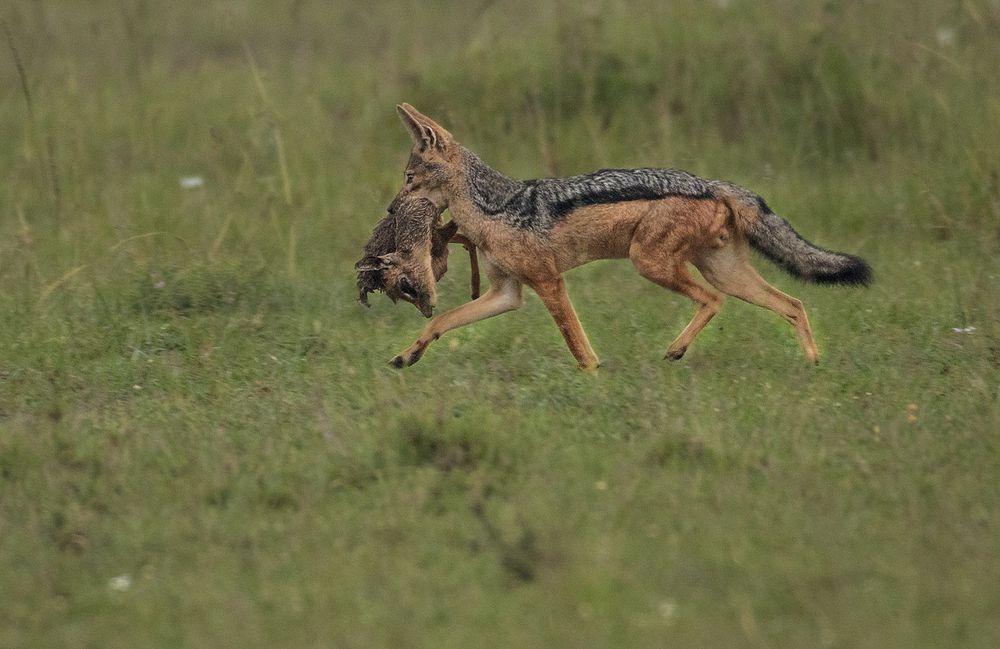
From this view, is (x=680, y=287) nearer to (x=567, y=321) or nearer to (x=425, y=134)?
(x=567, y=321)

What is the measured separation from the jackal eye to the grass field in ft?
1.37

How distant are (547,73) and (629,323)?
144 inches

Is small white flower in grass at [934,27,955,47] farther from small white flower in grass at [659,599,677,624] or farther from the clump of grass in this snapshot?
small white flower in grass at [659,599,677,624]

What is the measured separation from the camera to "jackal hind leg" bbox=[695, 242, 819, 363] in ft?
23.1

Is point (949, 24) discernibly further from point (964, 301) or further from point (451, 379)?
point (451, 379)

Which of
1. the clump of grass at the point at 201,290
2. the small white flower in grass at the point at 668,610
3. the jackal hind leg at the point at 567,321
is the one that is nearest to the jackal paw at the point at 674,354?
the jackal hind leg at the point at 567,321

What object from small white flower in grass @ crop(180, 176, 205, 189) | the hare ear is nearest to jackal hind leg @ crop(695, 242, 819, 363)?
the hare ear

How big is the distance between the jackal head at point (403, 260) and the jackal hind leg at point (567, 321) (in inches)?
21.3

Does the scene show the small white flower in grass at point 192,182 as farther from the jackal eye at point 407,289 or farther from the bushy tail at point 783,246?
the bushy tail at point 783,246

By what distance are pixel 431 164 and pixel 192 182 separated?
10.5ft

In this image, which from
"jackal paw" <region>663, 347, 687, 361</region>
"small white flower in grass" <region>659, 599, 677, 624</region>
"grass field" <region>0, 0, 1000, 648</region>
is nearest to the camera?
"small white flower in grass" <region>659, 599, 677, 624</region>

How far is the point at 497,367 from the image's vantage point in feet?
22.2

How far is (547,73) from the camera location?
10758 millimetres

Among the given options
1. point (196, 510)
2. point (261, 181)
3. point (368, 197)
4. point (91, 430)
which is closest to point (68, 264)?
point (261, 181)
